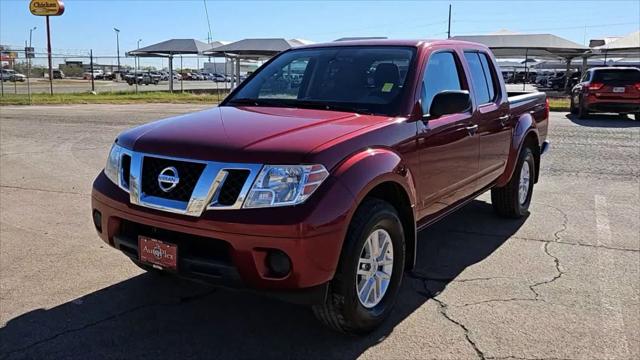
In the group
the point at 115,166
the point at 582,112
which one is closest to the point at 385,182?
the point at 115,166

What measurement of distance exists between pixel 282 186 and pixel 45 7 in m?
43.5

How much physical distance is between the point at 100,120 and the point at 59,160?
7990 millimetres

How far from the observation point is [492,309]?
3977 millimetres

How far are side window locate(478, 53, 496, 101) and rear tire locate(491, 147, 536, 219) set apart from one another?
88 cm

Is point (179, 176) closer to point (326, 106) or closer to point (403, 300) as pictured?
point (326, 106)

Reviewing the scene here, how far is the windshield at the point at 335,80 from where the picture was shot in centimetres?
419

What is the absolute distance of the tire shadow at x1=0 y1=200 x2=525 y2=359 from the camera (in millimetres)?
3332

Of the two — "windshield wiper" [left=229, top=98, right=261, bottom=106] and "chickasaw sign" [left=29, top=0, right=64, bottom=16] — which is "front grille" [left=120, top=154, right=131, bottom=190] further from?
"chickasaw sign" [left=29, top=0, right=64, bottom=16]

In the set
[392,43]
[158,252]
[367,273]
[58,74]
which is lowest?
[367,273]

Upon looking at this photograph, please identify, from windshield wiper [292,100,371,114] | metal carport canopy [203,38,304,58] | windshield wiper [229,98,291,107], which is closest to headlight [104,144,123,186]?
windshield wiper [229,98,291,107]

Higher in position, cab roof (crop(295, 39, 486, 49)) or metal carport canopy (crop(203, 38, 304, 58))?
metal carport canopy (crop(203, 38, 304, 58))

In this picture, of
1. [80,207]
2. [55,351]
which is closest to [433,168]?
[55,351]

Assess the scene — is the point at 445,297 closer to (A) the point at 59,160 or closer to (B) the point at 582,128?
(A) the point at 59,160

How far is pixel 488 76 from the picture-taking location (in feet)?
18.9
